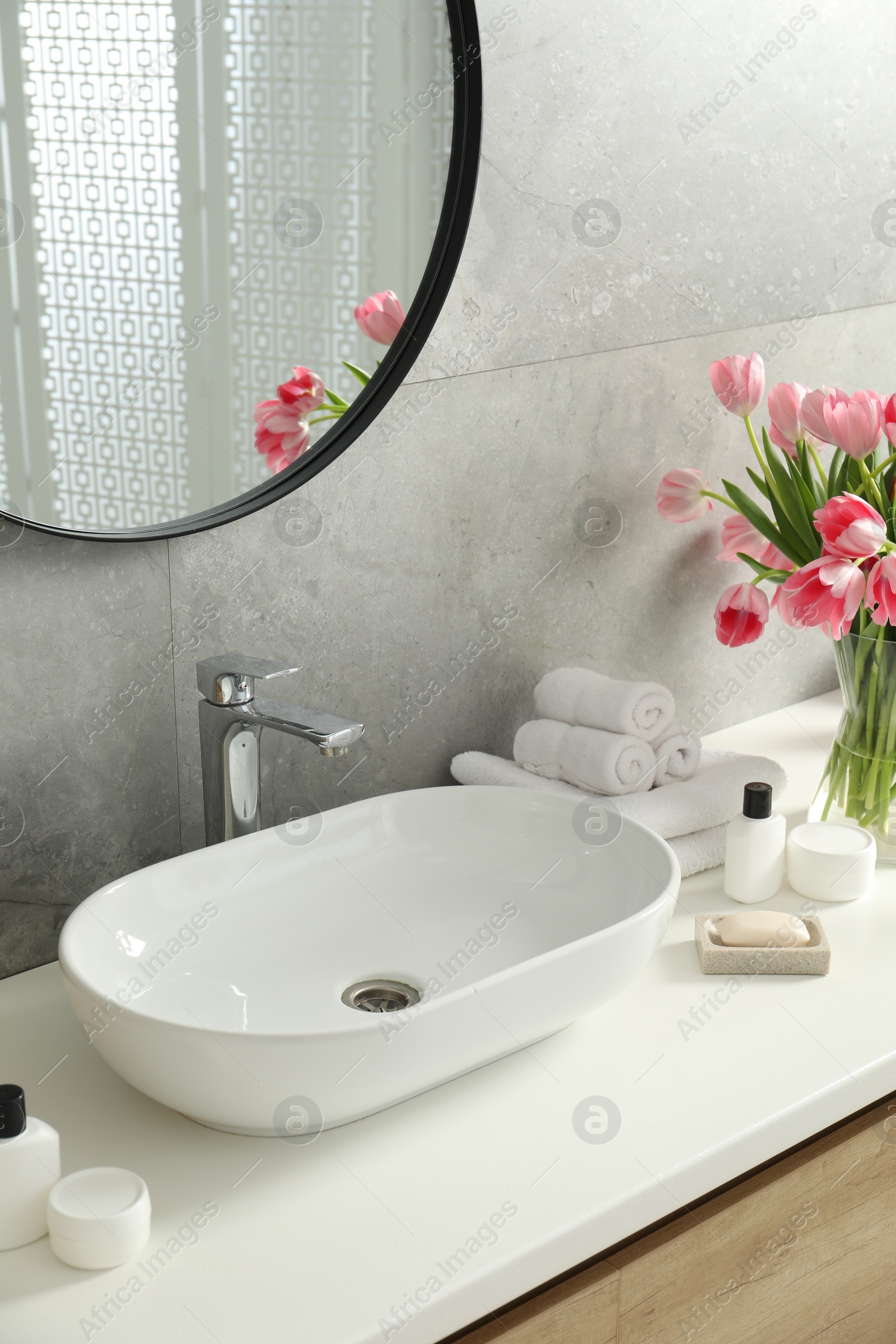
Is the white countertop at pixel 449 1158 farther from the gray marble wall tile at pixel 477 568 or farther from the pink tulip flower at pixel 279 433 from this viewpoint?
the pink tulip flower at pixel 279 433

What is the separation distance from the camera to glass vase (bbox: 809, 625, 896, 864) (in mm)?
1400

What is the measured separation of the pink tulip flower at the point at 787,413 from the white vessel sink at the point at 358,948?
0.51m

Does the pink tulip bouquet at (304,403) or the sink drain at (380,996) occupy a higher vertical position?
the pink tulip bouquet at (304,403)

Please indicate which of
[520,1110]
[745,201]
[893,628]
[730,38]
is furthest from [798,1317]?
[730,38]

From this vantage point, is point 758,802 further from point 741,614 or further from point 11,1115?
point 11,1115

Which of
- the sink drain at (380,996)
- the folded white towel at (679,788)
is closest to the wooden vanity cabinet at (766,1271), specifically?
the sink drain at (380,996)

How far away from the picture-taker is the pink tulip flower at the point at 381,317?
4.11 ft

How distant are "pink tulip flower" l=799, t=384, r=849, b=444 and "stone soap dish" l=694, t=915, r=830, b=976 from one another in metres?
0.53

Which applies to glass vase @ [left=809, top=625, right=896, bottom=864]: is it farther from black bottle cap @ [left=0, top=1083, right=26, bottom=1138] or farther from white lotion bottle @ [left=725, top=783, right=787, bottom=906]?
black bottle cap @ [left=0, top=1083, right=26, bottom=1138]

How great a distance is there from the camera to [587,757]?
54.4 inches

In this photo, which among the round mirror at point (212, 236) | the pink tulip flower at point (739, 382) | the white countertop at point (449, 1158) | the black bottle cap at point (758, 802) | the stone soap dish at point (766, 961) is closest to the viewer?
the white countertop at point (449, 1158)

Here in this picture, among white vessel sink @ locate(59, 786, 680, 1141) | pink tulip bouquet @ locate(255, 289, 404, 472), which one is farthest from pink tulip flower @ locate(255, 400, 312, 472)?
white vessel sink @ locate(59, 786, 680, 1141)

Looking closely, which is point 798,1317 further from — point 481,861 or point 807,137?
point 807,137

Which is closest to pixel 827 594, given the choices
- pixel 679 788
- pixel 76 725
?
pixel 679 788
